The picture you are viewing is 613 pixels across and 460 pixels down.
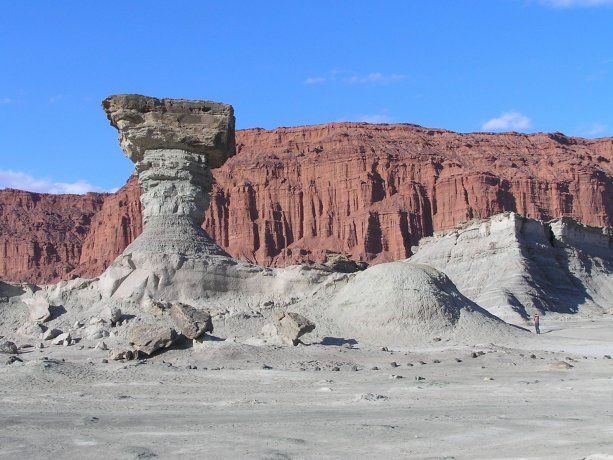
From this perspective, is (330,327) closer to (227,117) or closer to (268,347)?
(268,347)

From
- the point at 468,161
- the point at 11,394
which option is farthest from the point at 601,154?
the point at 11,394

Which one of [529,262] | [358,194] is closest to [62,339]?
[529,262]

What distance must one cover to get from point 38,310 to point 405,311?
11.0 metres

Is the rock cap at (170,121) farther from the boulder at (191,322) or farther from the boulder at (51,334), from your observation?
the boulder at (191,322)

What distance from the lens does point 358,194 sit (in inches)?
5241

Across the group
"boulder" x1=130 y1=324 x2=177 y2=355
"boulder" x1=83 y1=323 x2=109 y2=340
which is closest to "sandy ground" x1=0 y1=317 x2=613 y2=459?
"boulder" x1=130 y1=324 x2=177 y2=355

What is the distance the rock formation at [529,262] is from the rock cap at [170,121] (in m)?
20.3

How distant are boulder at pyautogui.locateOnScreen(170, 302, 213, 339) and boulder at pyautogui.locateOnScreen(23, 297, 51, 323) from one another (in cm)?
630

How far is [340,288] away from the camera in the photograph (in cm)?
2528

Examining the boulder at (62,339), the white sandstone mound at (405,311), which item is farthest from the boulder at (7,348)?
the white sandstone mound at (405,311)

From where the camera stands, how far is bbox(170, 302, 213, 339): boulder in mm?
18719

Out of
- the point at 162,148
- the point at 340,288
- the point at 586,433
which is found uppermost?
the point at 162,148

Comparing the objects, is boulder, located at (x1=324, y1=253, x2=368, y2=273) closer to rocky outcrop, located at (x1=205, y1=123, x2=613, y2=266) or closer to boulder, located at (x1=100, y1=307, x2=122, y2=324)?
boulder, located at (x1=100, y1=307, x2=122, y2=324)

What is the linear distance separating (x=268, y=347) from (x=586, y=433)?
35.2ft
